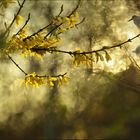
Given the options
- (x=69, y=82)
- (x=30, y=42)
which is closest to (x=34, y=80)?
(x=30, y=42)

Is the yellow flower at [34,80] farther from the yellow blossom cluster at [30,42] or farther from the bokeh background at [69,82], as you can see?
the bokeh background at [69,82]

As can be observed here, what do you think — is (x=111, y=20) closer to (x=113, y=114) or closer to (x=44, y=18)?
(x=44, y=18)

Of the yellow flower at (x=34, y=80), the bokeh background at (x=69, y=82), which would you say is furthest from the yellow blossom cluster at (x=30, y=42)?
the bokeh background at (x=69, y=82)

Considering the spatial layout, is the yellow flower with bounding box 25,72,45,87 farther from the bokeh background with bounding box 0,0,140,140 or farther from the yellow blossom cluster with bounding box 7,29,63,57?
the bokeh background with bounding box 0,0,140,140

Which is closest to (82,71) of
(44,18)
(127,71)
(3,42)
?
(127,71)

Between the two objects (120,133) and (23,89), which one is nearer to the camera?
(120,133)

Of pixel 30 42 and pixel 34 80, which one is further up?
pixel 30 42

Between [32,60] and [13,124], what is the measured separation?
0.99 metres

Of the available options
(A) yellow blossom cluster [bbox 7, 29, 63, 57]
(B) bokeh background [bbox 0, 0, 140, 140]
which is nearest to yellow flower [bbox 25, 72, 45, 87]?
(A) yellow blossom cluster [bbox 7, 29, 63, 57]

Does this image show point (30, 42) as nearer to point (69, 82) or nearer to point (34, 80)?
point (34, 80)

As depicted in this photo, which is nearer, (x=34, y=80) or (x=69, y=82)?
(x=34, y=80)

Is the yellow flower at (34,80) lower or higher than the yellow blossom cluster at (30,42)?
lower

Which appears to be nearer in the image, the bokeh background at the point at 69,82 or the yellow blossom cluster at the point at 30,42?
the yellow blossom cluster at the point at 30,42

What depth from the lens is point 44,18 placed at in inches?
241
